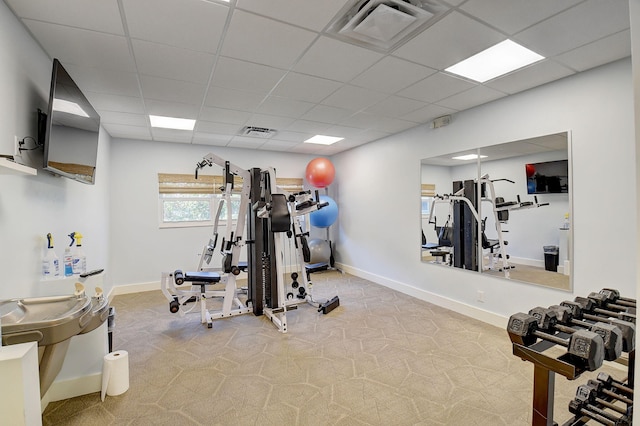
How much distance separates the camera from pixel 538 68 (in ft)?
8.61

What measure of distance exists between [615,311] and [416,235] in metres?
2.84

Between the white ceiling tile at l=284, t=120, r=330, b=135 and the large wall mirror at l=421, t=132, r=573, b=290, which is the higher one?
the white ceiling tile at l=284, t=120, r=330, b=135

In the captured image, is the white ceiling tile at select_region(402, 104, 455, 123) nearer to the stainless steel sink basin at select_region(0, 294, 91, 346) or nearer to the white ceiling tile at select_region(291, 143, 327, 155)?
the white ceiling tile at select_region(291, 143, 327, 155)

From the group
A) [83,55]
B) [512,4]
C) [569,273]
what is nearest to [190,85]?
[83,55]

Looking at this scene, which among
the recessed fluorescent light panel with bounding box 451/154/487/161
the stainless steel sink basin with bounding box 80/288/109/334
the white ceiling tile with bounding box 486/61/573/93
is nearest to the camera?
the stainless steel sink basin with bounding box 80/288/109/334

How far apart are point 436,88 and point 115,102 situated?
3.46 meters

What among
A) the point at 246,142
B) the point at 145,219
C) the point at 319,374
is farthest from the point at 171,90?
the point at 319,374

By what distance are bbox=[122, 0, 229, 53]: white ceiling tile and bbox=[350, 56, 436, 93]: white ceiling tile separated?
4.31 feet

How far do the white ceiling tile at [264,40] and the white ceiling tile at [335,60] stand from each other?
96 millimetres

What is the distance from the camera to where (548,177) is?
3.04 meters

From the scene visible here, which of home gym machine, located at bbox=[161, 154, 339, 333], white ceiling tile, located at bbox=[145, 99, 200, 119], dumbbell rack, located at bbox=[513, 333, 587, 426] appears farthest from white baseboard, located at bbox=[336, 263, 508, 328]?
Answer: white ceiling tile, located at bbox=[145, 99, 200, 119]

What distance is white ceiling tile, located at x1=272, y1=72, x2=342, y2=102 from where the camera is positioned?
2.84 meters

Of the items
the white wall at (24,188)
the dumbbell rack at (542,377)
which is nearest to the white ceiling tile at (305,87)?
the white wall at (24,188)

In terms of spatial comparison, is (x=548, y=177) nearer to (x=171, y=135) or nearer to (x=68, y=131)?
(x=68, y=131)
